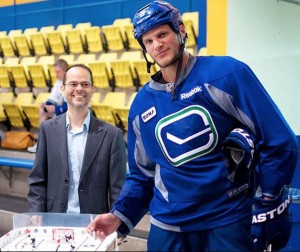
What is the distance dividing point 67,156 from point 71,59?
5036 mm

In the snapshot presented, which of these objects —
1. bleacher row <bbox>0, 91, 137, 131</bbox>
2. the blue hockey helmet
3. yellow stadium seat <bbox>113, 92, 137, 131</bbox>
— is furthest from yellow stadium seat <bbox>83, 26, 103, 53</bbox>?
Answer: the blue hockey helmet

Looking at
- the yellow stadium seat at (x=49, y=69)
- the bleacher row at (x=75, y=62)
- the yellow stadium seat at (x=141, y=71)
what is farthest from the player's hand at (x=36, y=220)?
the yellow stadium seat at (x=49, y=69)

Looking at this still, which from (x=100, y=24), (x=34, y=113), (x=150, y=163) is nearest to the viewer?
(x=150, y=163)

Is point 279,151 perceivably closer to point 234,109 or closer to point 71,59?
point 234,109

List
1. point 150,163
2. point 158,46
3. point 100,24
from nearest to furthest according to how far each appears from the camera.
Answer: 1. point 158,46
2. point 150,163
3. point 100,24

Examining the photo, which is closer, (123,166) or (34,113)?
(123,166)

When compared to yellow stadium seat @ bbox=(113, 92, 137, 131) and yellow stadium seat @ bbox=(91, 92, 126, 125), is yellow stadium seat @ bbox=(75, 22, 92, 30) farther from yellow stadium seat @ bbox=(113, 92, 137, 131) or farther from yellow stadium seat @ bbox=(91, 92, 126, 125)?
yellow stadium seat @ bbox=(113, 92, 137, 131)

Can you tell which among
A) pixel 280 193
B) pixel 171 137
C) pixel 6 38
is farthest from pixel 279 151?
pixel 6 38

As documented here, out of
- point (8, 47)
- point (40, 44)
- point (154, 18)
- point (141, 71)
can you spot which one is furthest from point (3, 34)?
point (154, 18)

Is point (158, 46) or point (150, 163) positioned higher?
point (158, 46)

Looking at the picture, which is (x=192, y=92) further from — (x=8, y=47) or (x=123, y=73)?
(x=8, y=47)

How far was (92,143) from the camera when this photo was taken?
2.35m

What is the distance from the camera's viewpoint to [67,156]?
7.64 feet

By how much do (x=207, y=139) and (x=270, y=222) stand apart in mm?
305
